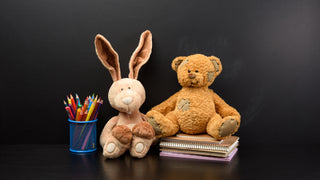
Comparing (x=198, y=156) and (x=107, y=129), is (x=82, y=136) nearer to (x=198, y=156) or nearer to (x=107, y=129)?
(x=107, y=129)

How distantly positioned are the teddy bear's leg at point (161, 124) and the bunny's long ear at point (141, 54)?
0.67 ft

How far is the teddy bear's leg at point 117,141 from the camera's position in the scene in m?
0.98

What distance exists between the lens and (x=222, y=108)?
1.07 meters

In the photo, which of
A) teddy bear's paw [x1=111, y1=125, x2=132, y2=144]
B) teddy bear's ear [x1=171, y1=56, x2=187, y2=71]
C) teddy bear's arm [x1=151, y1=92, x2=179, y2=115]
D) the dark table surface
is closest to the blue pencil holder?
the dark table surface

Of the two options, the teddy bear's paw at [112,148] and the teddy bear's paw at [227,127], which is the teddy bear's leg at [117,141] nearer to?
the teddy bear's paw at [112,148]

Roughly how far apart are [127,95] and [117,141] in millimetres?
156

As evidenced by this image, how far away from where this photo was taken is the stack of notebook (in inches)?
38.3

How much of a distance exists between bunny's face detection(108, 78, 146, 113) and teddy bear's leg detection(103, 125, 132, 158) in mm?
79

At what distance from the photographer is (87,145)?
42.7 inches

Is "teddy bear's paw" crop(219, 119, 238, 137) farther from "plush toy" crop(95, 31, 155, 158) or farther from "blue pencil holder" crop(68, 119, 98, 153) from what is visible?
"blue pencil holder" crop(68, 119, 98, 153)

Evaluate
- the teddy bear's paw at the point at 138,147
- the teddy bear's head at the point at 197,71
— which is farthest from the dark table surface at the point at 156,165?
the teddy bear's head at the point at 197,71

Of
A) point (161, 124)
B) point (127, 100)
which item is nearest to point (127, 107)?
point (127, 100)
